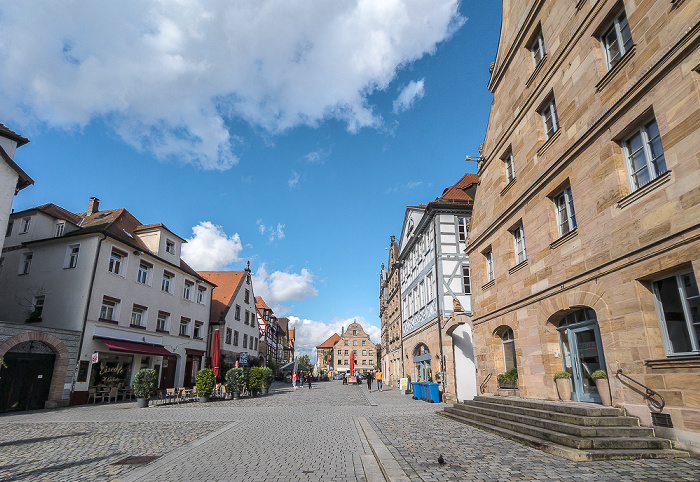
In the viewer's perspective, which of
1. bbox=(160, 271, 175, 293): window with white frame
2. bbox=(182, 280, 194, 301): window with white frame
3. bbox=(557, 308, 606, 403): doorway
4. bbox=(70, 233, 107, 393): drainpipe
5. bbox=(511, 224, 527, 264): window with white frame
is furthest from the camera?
bbox=(182, 280, 194, 301): window with white frame

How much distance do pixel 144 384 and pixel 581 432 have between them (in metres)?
16.5

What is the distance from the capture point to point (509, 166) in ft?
45.6

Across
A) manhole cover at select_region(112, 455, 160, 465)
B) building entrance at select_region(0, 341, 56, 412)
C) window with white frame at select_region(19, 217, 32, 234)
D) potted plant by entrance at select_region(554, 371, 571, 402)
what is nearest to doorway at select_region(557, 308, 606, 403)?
potted plant by entrance at select_region(554, 371, 571, 402)

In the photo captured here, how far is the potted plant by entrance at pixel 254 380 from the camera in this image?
2392cm

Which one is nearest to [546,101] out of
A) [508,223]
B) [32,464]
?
[508,223]

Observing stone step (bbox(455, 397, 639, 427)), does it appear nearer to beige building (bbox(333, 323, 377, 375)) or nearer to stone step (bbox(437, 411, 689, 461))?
stone step (bbox(437, 411, 689, 461))

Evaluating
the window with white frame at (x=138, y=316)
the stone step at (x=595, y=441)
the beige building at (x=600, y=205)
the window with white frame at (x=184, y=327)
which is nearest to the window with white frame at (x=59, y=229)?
the window with white frame at (x=138, y=316)

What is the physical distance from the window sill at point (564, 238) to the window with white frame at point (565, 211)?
0.23 metres

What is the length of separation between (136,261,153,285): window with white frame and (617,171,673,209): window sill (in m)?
23.1

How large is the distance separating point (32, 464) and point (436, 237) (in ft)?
61.1

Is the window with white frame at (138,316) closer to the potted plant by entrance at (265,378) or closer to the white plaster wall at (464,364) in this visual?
the potted plant by entrance at (265,378)

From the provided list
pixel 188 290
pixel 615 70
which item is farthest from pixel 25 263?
pixel 615 70

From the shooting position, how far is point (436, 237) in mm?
22156

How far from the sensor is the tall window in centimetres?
1270
